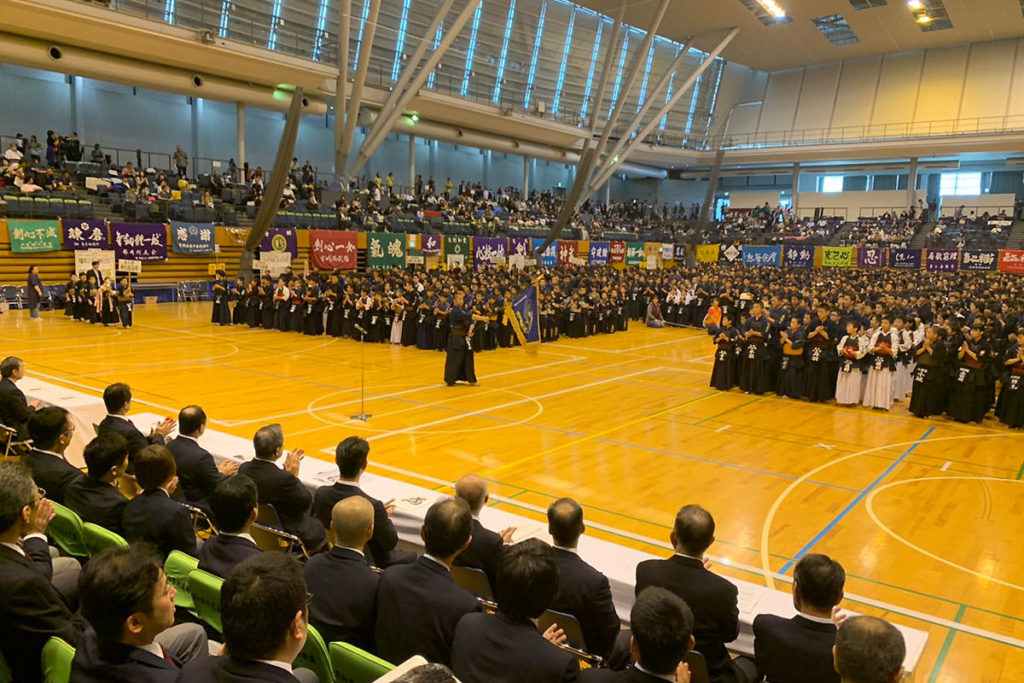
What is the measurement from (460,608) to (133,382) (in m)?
11.9

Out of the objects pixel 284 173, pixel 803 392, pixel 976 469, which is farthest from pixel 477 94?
pixel 976 469

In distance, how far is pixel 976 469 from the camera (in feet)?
32.2

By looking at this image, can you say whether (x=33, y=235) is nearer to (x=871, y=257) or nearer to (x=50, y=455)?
(x=50, y=455)

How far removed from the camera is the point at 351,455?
193 inches

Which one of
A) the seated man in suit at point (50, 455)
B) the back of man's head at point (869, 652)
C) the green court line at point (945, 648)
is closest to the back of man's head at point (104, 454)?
the seated man in suit at point (50, 455)

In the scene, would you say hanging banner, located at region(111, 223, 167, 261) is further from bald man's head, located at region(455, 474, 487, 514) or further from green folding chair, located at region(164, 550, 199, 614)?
bald man's head, located at region(455, 474, 487, 514)

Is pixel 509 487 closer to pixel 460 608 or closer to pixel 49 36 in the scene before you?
pixel 460 608

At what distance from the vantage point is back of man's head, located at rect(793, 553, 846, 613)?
3.24 meters

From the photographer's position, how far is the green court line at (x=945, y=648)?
489 cm

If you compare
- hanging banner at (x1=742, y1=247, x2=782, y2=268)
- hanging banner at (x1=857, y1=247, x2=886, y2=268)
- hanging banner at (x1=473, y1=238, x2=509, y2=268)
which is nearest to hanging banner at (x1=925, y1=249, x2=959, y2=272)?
hanging banner at (x1=857, y1=247, x2=886, y2=268)

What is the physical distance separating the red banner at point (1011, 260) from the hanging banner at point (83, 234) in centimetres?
3992

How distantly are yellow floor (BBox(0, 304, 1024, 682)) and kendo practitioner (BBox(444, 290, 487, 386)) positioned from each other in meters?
0.44

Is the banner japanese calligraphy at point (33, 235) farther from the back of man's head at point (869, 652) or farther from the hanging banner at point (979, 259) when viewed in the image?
the hanging banner at point (979, 259)

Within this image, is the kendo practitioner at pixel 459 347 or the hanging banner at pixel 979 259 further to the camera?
the hanging banner at pixel 979 259
